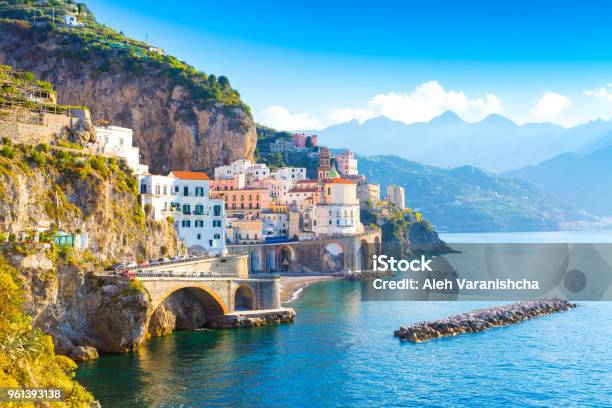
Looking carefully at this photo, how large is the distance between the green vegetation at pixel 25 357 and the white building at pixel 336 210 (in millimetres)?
114619

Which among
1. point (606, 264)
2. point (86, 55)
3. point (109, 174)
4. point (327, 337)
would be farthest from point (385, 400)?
point (606, 264)

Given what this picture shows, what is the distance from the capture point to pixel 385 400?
51438 millimetres

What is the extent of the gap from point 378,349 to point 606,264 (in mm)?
125453

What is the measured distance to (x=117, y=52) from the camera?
158500 millimetres

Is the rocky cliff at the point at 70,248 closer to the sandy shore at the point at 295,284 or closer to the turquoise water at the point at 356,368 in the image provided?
the turquoise water at the point at 356,368

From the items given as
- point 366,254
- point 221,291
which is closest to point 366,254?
point 366,254

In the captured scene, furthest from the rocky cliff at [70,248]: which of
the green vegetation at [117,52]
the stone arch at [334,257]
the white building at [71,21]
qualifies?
the white building at [71,21]

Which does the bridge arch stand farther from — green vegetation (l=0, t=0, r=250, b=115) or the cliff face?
green vegetation (l=0, t=0, r=250, b=115)

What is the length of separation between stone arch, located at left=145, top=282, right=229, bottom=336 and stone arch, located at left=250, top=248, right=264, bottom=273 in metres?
54.8

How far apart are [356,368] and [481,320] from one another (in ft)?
89.1

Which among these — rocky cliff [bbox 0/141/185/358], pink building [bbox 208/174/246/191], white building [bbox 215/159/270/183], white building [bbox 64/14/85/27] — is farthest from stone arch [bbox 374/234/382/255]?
rocky cliff [bbox 0/141/185/358]

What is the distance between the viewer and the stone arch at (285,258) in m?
140

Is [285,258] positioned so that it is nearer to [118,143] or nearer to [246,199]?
[246,199]

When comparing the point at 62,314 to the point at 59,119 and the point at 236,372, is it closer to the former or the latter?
the point at 236,372
